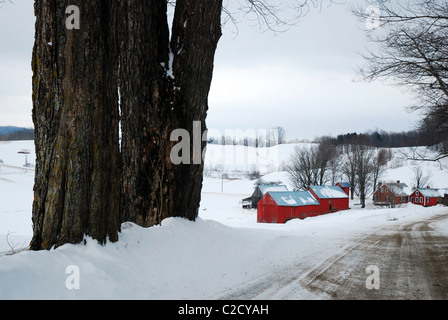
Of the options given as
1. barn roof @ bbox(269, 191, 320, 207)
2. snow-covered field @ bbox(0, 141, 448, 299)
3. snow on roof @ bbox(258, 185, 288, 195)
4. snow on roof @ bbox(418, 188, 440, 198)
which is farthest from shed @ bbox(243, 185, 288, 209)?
snow-covered field @ bbox(0, 141, 448, 299)

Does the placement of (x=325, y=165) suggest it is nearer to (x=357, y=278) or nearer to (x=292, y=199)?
(x=292, y=199)

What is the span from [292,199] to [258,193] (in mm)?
13757

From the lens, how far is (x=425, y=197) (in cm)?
6266

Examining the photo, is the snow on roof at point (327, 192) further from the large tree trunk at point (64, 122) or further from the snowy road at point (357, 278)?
the large tree trunk at point (64, 122)

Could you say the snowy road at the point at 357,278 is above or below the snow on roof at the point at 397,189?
above

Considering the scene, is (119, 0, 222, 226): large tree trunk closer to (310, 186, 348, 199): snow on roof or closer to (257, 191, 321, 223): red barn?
(257, 191, 321, 223): red barn

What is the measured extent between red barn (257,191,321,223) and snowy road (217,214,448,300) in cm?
2726

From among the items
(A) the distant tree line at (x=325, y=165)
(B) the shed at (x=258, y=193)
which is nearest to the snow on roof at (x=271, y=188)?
(B) the shed at (x=258, y=193)

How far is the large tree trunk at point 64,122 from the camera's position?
394 centimetres

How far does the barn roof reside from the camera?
34875mm

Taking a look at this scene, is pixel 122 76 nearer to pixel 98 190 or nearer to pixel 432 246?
pixel 98 190

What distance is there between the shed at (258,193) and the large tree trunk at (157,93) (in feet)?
137

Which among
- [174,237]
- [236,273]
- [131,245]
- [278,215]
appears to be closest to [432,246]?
[236,273]

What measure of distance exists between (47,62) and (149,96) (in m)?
2.12
